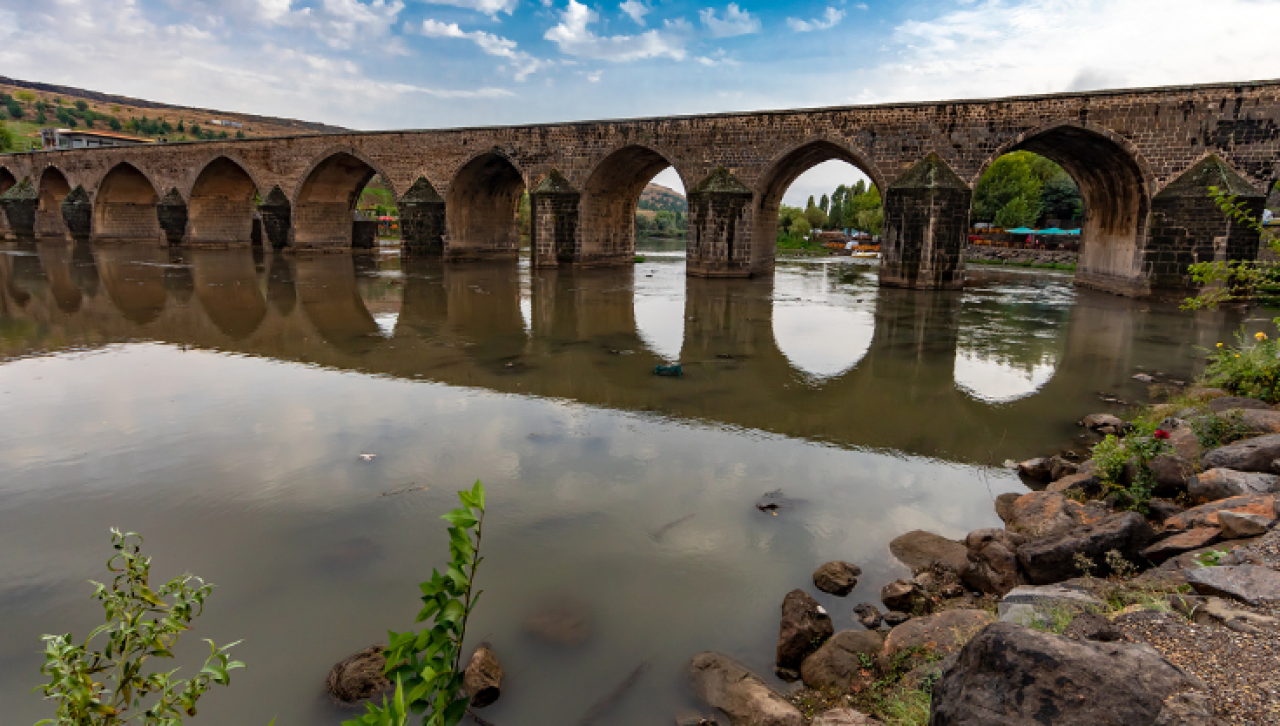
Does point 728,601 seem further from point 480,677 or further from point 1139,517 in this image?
point 1139,517

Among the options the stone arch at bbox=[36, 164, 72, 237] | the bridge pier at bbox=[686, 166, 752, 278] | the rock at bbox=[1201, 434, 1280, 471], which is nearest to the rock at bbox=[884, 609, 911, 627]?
the rock at bbox=[1201, 434, 1280, 471]

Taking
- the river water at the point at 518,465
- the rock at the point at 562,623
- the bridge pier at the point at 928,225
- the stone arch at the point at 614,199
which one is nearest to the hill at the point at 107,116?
the stone arch at the point at 614,199

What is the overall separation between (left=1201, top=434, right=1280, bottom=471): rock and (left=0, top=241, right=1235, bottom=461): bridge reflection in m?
1.67

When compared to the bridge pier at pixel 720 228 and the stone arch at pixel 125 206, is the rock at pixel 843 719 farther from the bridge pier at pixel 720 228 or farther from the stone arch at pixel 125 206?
the stone arch at pixel 125 206

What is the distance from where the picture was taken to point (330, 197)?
106 ft

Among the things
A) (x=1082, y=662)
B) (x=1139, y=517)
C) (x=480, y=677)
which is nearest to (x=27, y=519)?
(x=480, y=677)

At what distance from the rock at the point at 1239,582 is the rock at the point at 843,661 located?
1.40 meters

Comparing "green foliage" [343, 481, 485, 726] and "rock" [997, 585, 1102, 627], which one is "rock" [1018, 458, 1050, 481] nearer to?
"rock" [997, 585, 1102, 627]

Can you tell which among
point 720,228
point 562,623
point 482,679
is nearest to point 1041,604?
point 562,623

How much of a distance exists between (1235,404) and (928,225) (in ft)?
46.7

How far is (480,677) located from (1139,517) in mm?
3698

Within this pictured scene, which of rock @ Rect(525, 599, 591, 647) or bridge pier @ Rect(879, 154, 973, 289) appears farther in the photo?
bridge pier @ Rect(879, 154, 973, 289)

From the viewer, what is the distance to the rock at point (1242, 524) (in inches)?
134

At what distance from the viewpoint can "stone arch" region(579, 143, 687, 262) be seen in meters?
25.3
